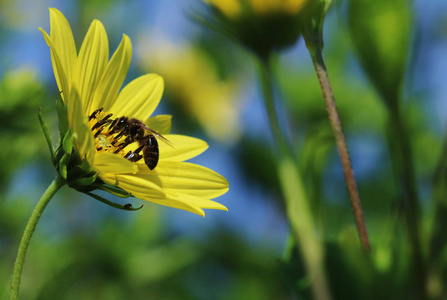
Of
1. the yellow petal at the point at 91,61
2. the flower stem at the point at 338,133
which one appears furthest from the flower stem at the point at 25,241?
the flower stem at the point at 338,133

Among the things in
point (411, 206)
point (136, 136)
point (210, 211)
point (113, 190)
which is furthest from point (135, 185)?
point (210, 211)

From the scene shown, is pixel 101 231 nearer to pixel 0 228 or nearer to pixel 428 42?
pixel 0 228

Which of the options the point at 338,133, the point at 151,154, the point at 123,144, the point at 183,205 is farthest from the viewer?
the point at 123,144

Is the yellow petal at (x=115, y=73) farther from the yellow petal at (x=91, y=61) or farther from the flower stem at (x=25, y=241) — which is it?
the flower stem at (x=25, y=241)

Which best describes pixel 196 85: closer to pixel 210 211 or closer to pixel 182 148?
pixel 210 211

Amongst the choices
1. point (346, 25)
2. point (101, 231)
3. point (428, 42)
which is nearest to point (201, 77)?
point (101, 231)

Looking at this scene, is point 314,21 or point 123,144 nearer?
point 314,21
